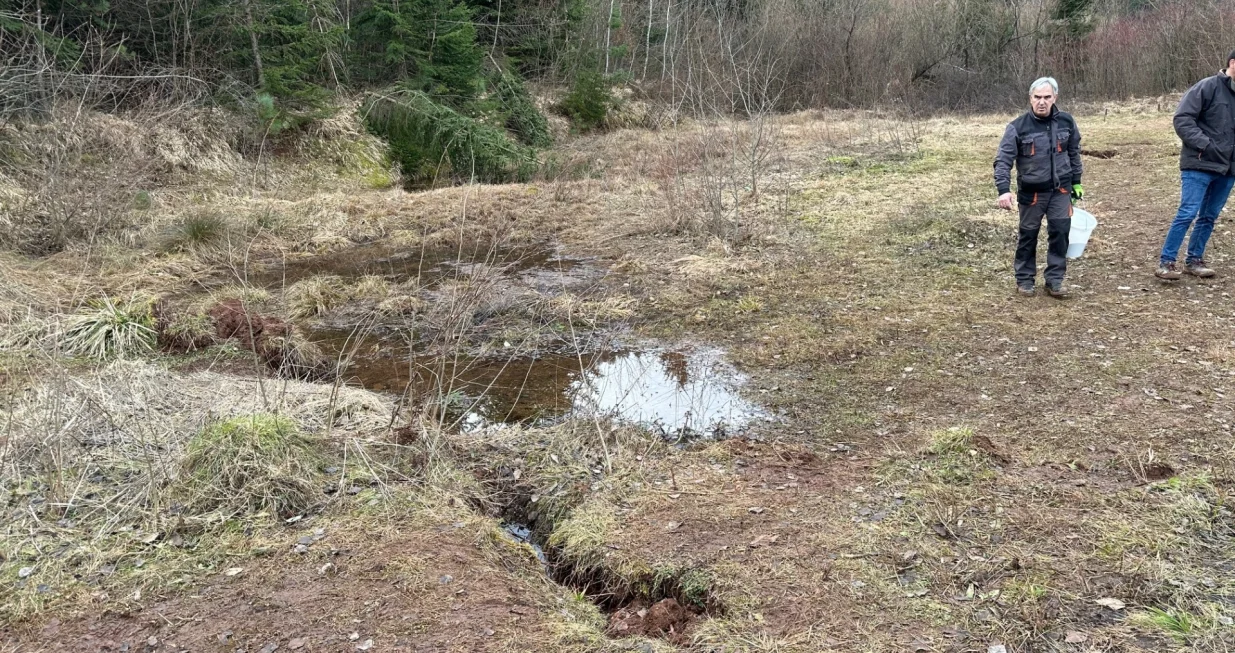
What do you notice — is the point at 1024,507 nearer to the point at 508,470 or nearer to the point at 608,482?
the point at 608,482

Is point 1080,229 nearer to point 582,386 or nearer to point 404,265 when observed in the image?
point 582,386

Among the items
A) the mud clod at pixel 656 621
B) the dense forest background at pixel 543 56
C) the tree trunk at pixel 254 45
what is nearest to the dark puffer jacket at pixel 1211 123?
the dense forest background at pixel 543 56

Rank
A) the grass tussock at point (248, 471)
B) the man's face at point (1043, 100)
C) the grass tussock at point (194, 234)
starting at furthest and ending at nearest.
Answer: the grass tussock at point (194, 234)
the man's face at point (1043, 100)
the grass tussock at point (248, 471)

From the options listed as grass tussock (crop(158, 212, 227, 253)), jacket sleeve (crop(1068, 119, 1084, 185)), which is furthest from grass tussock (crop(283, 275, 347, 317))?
jacket sleeve (crop(1068, 119, 1084, 185))

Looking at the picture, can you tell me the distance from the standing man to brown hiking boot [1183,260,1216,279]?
50.8 inches

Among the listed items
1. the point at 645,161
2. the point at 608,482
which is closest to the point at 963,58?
the point at 645,161

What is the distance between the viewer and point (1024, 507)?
365 centimetres

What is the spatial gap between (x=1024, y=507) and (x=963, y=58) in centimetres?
2333

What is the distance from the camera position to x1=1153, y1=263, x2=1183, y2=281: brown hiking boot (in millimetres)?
6422

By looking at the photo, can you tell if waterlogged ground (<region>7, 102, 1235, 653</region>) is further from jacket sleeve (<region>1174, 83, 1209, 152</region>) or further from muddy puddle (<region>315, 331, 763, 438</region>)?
jacket sleeve (<region>1174, 83, 1209, 152</region>)

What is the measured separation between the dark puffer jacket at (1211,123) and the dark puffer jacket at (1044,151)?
Answer: 72 cm

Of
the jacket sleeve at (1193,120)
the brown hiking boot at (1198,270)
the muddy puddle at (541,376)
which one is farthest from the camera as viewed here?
the brown hiking boot at (1198,270)

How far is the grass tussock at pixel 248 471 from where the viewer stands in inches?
149

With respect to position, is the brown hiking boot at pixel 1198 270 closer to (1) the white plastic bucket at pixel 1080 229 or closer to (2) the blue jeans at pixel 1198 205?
(2) the blue jeans at pixel 1198 205
